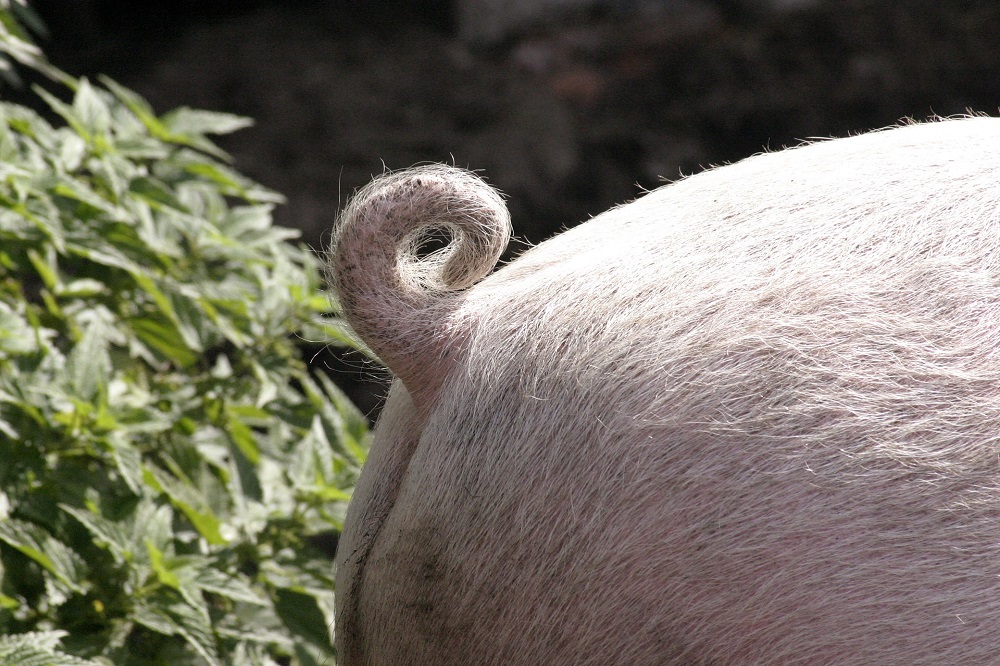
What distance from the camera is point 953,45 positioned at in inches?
179

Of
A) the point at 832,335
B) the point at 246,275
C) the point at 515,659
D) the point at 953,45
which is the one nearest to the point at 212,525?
the point at 246,275

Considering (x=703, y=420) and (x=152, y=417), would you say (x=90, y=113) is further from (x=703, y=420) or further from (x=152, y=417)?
(x=703, y=420)

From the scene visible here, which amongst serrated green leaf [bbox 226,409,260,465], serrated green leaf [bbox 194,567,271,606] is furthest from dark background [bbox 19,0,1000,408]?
serrated green leaf [bbox 194,567,271,606]

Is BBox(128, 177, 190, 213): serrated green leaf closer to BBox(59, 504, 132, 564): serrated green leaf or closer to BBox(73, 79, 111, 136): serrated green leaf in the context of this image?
BBox(73, 79, 111, 136): serrated green leaf

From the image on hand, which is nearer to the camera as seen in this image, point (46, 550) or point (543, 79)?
point (46, 550)

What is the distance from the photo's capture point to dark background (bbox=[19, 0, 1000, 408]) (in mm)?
4246

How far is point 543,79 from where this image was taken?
4.75 meters

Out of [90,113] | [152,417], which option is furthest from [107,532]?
[90,113]

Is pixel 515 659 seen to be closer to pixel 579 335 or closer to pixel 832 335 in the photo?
pixel 579 335

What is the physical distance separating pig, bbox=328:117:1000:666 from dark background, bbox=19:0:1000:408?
288 centimetres

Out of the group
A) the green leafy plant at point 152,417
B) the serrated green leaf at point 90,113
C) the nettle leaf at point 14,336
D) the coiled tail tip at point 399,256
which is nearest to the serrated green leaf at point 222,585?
the green leafy plant at point 152,417

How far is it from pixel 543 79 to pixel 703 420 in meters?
4.02

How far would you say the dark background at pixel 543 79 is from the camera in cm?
425


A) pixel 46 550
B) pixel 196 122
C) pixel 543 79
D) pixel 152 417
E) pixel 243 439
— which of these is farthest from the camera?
pixel 543 79
